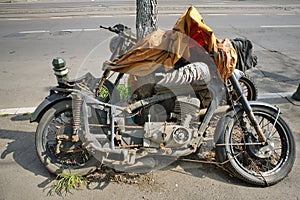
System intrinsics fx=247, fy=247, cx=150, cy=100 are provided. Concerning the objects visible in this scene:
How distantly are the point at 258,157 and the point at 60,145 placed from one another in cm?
215

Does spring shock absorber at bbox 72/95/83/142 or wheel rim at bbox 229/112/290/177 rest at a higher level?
spring shock absorber at bbox 72/95/83/142

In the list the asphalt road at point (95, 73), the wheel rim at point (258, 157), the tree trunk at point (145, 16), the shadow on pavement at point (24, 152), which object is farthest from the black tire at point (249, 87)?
the shadow on pavement at point (24, 152)

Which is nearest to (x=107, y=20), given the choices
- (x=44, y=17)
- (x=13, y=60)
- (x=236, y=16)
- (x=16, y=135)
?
(x=44, y=17)

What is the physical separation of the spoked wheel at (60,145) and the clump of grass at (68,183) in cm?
5

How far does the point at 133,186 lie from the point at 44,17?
35.4 feet

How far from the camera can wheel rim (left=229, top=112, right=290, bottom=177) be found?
104 inches

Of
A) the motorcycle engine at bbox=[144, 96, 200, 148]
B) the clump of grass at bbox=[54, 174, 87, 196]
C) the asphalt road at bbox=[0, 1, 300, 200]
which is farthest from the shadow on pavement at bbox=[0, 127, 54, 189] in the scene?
the motorcycle engine at bbox=[144, 96, 200, 148]

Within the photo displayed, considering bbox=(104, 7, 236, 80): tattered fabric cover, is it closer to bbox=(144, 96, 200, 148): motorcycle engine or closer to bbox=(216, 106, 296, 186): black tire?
bbox=(144, 96, 200, 148): motorcycle engine

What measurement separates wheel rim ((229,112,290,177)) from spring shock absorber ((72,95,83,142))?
162cm

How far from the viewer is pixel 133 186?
2643mm

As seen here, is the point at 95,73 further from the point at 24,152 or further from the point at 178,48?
the point at 178,48

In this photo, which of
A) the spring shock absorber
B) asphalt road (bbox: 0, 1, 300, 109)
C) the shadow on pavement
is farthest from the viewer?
asphalt road (bbox: 0, 1, 300, 109)

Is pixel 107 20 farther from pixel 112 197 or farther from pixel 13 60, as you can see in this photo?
pixel 112 197

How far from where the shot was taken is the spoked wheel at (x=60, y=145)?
2611 millimetres
